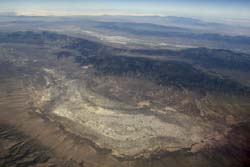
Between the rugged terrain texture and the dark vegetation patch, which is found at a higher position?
the dark vegetation patch

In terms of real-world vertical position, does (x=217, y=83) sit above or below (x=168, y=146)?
above

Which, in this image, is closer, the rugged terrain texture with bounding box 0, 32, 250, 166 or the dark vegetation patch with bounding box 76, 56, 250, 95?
the rugged terrain texture with bounding box 0, 32, 250, 166

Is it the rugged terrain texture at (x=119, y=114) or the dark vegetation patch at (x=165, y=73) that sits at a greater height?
the dark vegetation patch at (x=165, y=73)

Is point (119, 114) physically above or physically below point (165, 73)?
below

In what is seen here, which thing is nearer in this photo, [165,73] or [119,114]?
[119,114]

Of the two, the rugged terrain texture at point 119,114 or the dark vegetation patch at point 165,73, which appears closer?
the rugged terrain texture at point 119,114

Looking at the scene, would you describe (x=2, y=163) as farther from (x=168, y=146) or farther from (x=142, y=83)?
(x=142, y=83)

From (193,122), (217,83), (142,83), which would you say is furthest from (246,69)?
(193,122)

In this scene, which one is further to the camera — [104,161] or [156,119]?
[156,119]
